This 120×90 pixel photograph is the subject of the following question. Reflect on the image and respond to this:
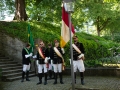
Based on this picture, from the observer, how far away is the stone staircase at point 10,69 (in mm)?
12664

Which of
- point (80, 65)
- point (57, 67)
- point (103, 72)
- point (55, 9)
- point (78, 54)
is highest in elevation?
point (55, 9)

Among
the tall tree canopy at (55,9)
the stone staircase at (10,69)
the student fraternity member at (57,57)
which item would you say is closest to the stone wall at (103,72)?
the student fraternity member at (57,57)

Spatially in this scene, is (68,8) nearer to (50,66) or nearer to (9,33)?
(50,66)

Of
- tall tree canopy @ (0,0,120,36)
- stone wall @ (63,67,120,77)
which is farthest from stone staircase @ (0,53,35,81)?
tall tree canopy @ (0,0,120,36)

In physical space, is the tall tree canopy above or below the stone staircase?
above

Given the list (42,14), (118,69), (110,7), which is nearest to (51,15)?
(42,14)

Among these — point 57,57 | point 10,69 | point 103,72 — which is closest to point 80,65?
point 57,57

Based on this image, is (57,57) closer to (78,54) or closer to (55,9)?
(78,54)

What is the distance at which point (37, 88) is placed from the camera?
9.88m

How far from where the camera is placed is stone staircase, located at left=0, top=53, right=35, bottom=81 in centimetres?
1266

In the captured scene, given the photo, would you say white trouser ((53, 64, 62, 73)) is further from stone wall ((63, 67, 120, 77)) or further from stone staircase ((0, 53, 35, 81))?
stone staircase ((0, 53, 35, 81))

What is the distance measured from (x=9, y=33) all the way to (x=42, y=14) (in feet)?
35.2

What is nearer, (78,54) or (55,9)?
(78,54)

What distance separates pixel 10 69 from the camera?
13961mm
